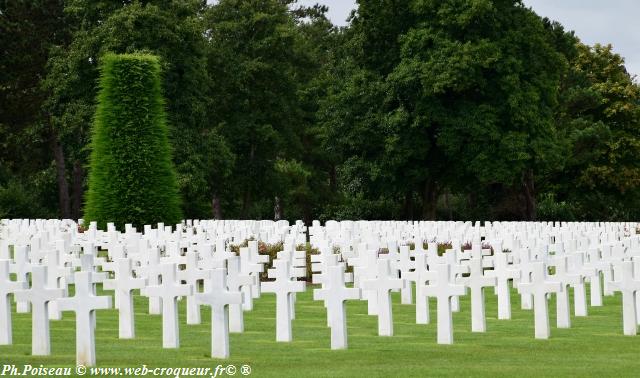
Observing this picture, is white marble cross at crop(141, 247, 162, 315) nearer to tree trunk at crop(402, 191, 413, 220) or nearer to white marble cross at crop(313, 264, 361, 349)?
white marble cross at crop(313, 264, 361, 349)

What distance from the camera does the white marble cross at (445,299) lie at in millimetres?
11773

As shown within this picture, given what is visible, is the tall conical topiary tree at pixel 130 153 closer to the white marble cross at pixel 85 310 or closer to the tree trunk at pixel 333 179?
the white marble cross at pixel 85 310

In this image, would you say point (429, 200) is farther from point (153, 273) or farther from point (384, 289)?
point (384, 289)

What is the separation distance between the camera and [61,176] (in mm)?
56312

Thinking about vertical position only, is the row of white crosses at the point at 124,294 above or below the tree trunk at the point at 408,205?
below

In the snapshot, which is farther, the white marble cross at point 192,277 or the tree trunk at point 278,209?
the tree trunk at point 278,209

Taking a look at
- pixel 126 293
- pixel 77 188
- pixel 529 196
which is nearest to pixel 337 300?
pixel 126 293

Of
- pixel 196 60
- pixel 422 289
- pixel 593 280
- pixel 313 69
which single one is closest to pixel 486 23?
pixel 196 60

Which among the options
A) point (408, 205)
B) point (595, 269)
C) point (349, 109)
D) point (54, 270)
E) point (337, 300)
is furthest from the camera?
point (408, 205)

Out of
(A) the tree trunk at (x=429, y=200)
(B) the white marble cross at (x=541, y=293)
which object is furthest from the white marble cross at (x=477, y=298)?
(A) the tree trunk at (x=429, y=200)

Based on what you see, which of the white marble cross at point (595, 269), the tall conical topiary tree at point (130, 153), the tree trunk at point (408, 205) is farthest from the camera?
the tree trunk at point (408, 205)

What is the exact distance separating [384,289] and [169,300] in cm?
229

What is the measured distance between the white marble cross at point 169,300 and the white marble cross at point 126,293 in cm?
94

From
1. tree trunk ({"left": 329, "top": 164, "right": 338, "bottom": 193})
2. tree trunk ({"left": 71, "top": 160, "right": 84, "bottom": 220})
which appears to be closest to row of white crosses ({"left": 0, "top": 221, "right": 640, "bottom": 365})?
tree trunk ({"left": 71, "top": 160, "right": 84, "bottom": 220})
